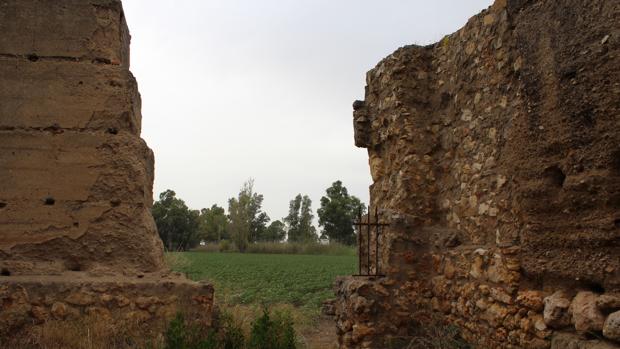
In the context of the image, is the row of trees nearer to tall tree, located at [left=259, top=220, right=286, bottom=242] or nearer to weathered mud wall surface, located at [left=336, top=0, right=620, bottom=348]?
tall tree, located at [left=259, top=220, right=286, bottom=242]

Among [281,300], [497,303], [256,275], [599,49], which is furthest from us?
[256,275]

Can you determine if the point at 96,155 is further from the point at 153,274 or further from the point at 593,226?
the point at 593,226

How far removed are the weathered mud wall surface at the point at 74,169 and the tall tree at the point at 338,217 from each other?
178ft

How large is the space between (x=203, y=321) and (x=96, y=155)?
1901mm

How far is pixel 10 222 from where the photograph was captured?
5.34m

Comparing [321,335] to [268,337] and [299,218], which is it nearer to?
[268,337]

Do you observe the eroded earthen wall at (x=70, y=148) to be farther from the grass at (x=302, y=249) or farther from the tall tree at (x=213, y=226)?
the tall tree at (x=213, y=226)

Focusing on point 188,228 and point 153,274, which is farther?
point 188,228

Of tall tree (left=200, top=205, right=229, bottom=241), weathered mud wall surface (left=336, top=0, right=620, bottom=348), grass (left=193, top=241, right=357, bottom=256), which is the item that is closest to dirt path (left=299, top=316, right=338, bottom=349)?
weathered mud wall surface (left=336, top=0, right=620, bottom=348)

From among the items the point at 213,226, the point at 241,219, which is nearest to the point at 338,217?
the point at 241,219

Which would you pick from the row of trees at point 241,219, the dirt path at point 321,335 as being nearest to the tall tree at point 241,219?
the row of trees at point 241,219

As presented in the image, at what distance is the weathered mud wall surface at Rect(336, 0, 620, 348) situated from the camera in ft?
12.6

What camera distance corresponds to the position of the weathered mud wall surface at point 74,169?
5.25 m

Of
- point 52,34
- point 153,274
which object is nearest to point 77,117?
point 52,34
